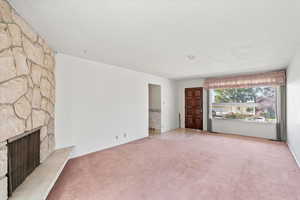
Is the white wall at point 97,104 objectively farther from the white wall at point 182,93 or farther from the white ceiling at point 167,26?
the white wall at point 182,93

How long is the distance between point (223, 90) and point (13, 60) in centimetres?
614

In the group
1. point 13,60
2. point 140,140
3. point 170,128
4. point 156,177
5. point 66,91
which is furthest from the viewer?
point 170,128

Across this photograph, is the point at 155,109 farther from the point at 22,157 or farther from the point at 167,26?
the point at 22,157

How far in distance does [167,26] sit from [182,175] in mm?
2328

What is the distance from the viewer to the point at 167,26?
190 centimetres

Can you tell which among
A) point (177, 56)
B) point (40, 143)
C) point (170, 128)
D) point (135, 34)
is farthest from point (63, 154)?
point (170, 128)

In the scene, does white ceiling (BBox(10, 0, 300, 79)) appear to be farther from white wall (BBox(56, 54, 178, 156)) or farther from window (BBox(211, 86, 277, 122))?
window (BBox(211, 86, 277, 122))

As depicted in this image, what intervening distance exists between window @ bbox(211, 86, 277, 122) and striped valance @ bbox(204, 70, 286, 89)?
0.34 m

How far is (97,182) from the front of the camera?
221cm

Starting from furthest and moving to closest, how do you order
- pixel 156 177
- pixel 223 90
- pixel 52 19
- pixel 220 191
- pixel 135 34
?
pixel 223 90 → pixel 156 177 → pixel 135 34 → pixel 220 191 → pixel 52 19

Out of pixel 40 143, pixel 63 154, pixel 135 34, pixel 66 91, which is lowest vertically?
pixel 63 154

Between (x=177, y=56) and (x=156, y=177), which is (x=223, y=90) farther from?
(x=156, y=177)

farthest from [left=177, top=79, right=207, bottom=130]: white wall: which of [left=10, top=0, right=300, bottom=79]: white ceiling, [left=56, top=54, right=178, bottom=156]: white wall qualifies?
[left=10, top=0, right=300, bottom=79]: white ceiling

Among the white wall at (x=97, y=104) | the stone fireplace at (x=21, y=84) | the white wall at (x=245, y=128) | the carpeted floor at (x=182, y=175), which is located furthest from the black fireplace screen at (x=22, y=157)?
the white wall at (x=245, y=128)
